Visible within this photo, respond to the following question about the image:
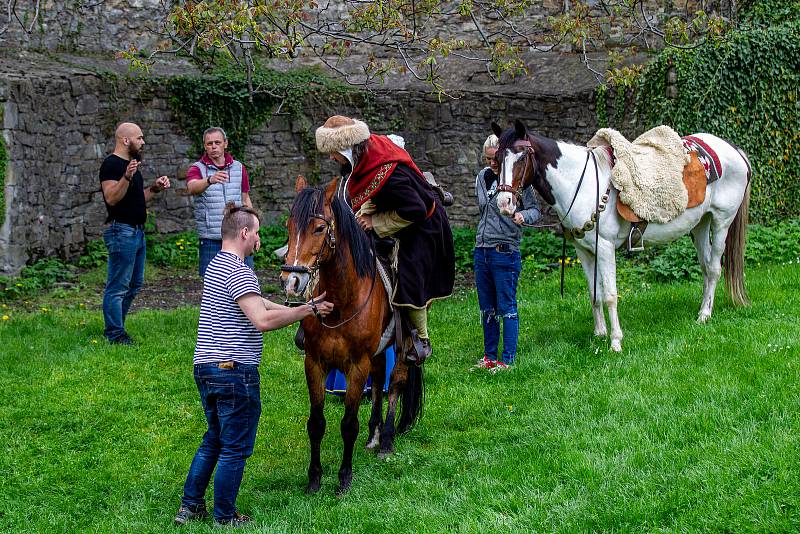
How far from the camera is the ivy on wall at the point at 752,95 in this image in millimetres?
11125

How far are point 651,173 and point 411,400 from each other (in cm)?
319

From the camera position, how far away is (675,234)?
8156 millimetres

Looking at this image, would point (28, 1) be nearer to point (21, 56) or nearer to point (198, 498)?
point (21, 56)

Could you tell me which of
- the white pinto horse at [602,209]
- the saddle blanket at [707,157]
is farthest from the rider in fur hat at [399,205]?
the saddle blanket at [707,157]

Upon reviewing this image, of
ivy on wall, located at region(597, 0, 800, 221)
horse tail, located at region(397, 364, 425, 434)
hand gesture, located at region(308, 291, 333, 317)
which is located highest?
ivy on wall, located at region(597, 0, 800, 221)

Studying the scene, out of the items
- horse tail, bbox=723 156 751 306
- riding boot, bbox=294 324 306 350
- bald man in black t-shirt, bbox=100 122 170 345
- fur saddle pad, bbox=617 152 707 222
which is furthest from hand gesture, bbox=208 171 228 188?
horse tail, bbox=723 156 751 306

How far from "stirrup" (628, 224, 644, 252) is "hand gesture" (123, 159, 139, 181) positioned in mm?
4657

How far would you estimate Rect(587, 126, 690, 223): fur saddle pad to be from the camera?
24.9ft

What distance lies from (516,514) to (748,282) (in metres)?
5.75

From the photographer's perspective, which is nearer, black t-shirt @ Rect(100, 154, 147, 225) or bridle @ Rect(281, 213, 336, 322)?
bridle @ Rect(281, 213, 336, 322)

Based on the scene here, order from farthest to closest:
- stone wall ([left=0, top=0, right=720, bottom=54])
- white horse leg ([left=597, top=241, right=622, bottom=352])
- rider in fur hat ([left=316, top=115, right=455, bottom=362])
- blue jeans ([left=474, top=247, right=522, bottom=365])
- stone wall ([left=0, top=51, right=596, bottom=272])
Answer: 1. stone wall ([left=0, top=0, right=720, bottom=54])
2. stone wall ([left=0, top=51, right=596, bottom=272])
3. white horse leg ([left=597, top=241, right=622, bottom=352])
4. blue jeans ([left=474, top=247, right=522, bottom=365])
5. rider in fur hat ([left=316, top=115, right=455, bottom=362])

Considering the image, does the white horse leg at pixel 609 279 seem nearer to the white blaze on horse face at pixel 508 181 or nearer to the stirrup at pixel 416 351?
the white blaze on horse face at pixel 508 181

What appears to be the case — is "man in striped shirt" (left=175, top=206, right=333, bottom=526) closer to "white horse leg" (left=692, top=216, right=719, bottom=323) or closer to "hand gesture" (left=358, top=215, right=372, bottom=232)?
"hand gesture" (left=358, top=215, right=372, bottom=232)

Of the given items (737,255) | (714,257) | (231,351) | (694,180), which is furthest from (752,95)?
(231,351)
